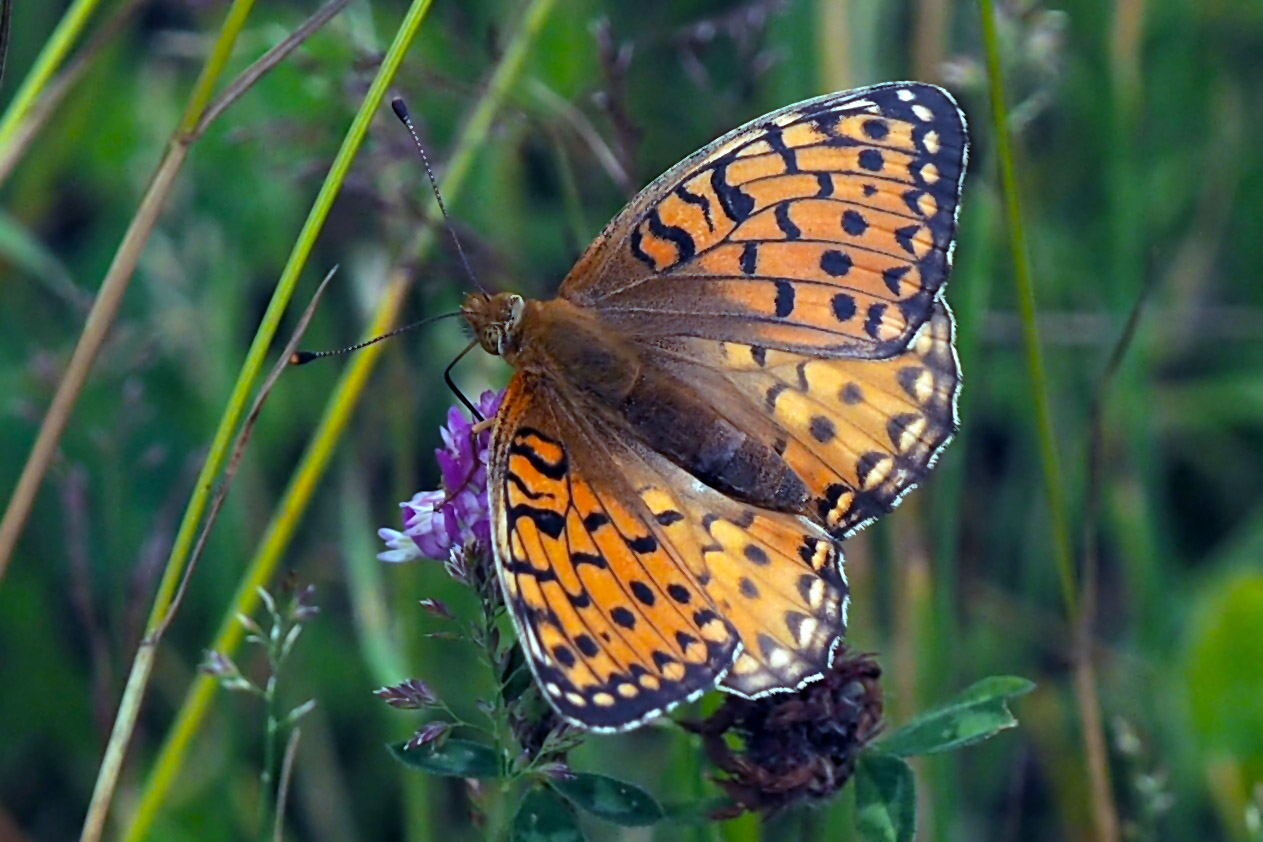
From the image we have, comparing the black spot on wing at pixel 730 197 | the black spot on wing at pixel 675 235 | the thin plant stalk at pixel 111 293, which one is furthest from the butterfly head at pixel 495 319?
the thin plant stalk at pixel 111 293

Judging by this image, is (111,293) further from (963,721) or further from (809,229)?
(963,721)

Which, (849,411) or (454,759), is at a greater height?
(849,411)

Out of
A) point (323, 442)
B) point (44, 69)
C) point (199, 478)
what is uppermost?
point (44, 69)

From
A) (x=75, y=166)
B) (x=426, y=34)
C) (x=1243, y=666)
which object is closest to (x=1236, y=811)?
(x=1243, y=666)

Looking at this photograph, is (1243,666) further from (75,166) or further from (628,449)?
(75,166)

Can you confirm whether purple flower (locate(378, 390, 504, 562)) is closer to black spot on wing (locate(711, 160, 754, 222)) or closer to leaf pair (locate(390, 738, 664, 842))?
leaf pair (locate(390, 738, 664, 842))

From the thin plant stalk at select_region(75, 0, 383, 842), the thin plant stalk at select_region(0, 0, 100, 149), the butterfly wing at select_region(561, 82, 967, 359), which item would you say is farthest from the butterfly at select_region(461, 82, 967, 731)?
the thin plant stalk at select_region(0, 0, 100, 149)

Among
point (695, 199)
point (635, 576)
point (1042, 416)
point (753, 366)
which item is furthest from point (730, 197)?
point (635, 576)
